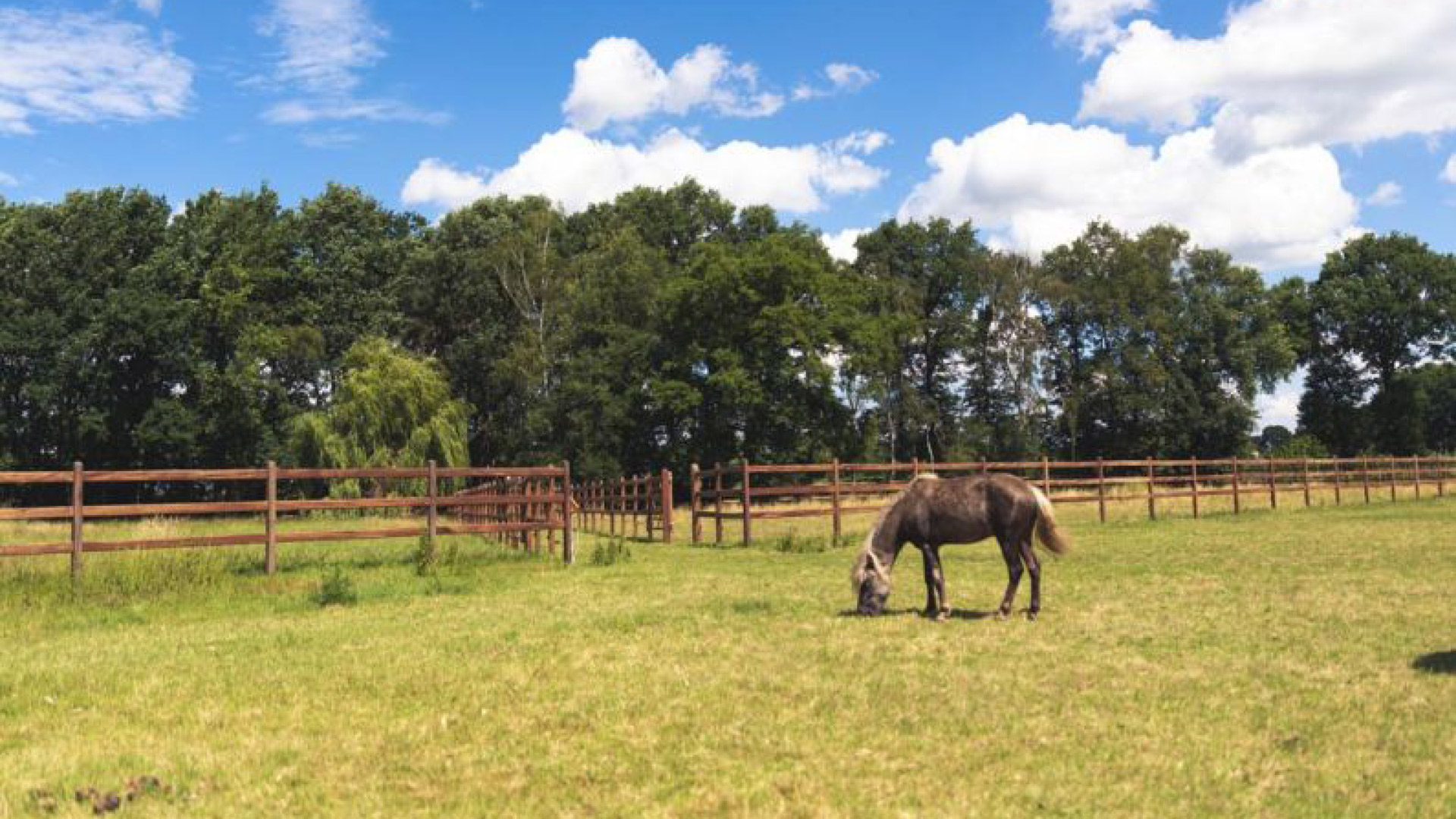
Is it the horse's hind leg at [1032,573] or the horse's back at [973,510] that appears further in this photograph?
the horse's back at [973,510]

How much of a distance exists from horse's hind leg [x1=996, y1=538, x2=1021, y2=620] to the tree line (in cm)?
2988

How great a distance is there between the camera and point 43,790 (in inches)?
194

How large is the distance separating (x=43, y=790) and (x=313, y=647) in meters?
3.68

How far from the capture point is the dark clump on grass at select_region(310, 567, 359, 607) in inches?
449

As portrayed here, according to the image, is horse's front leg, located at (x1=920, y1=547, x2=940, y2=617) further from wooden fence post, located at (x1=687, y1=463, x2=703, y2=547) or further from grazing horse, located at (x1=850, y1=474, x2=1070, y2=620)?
wooden fence post, located at (x1=687, y1=463, x2=703, y2=547)

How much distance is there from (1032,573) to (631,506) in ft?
67.6

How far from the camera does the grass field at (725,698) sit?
474 centimetres

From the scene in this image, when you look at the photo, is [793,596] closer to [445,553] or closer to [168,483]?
[445,553]

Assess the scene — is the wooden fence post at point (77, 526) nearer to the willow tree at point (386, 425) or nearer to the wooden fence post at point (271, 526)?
the wooden fence post at point (271, 526)

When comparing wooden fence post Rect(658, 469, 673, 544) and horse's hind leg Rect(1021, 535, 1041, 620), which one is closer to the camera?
horse's hind leg Rect(1021, 535, 1041, 620)

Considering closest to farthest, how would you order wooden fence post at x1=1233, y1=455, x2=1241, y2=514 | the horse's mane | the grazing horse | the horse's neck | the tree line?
the grazing horse, the horse's mane, the horse's neck, wooden fence post at x1=1233, y1=455, x2=1241, y2=514, the tree line

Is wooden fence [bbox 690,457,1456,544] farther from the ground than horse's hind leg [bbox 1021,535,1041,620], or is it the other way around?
wooden fence [bbox 690,457,1456,544]

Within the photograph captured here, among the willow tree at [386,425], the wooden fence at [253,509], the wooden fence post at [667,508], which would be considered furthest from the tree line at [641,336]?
the wooden fence at [253,509]

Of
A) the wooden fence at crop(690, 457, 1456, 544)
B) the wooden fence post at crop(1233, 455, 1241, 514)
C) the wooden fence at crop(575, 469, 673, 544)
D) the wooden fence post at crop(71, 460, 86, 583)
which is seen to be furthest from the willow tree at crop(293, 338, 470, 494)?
the wooden fence post at crop(1233, 455, 1241, 514)
